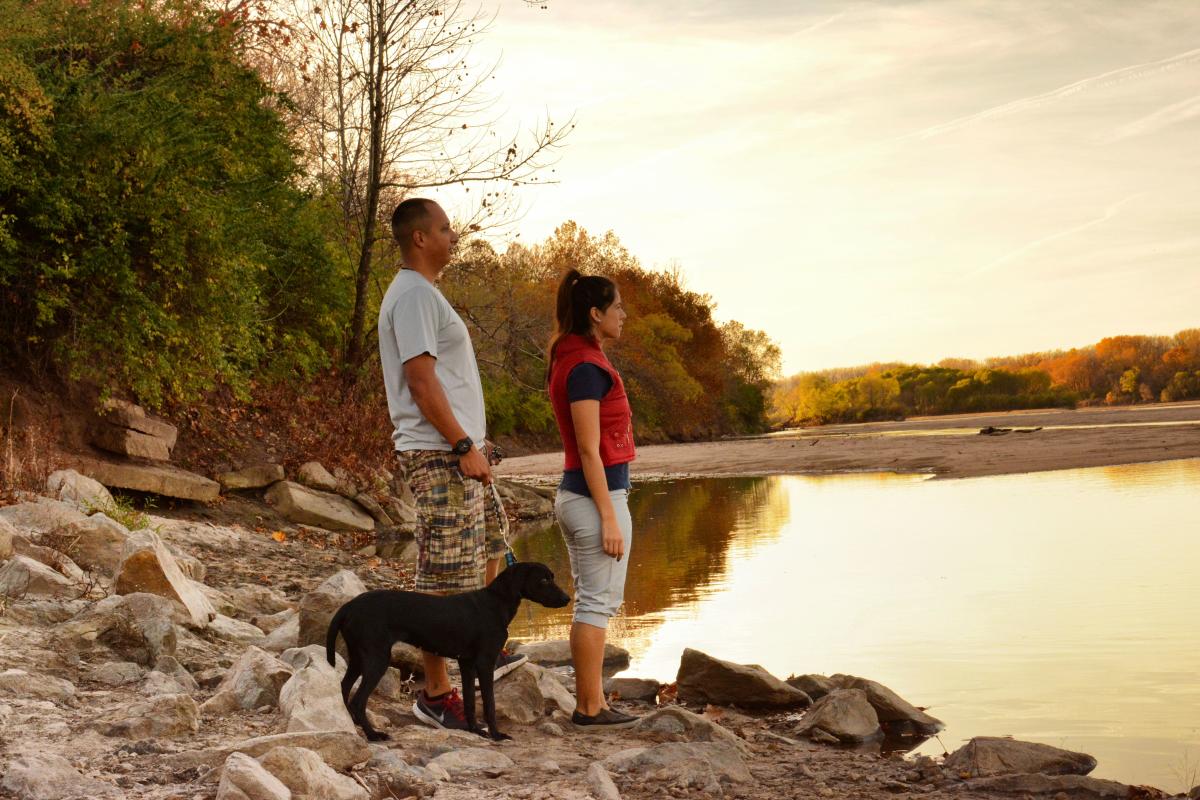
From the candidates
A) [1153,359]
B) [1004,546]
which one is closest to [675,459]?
[1004,546]

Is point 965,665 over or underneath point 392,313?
underneath

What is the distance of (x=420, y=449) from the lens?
498 cm

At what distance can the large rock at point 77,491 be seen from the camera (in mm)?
9898

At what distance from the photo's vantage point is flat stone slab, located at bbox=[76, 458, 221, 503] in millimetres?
12344

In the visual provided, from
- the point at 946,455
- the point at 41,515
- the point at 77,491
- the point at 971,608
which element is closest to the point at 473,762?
the point at 41,515

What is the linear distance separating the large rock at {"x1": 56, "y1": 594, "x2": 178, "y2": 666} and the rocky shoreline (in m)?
0.01

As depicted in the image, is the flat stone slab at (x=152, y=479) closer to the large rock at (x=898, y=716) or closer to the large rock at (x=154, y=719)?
the large rock at (x=154, y=719)

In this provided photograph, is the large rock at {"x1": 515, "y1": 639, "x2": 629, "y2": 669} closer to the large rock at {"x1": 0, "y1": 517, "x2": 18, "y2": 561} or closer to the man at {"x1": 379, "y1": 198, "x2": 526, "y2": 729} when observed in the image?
the man at {"x1": 379, "y1": 198, "x2": 526, "y2": 729}

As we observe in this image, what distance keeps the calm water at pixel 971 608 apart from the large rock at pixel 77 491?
3.98 m

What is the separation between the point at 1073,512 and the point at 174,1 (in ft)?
48.4

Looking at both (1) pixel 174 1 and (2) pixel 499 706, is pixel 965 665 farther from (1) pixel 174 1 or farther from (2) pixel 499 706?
(1) pixel 174 1

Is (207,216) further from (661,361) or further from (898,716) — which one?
(661,361)

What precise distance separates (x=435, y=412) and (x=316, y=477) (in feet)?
37.1

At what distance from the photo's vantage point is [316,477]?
15617mm
